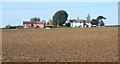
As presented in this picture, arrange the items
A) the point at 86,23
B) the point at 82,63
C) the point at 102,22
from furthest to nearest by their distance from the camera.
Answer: the point at 86,23, the point at 102,22, the point at 82,63

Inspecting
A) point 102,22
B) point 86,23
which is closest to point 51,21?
point 86,23

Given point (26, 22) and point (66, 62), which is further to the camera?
point (26, 22)

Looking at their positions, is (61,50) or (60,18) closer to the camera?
(61,50)

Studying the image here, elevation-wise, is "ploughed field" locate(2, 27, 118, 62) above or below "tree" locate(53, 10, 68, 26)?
below

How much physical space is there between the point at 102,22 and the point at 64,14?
88.3 feet

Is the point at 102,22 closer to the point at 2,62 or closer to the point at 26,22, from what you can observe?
the point at 26,22

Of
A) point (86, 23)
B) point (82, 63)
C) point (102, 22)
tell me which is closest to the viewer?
point (82, 63)

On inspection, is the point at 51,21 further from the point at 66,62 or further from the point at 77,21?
the point at 66,62

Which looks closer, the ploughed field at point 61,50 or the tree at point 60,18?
the ploughed field at point 61,50

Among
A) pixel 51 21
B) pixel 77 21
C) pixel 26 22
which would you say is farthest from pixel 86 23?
pixel 26 22

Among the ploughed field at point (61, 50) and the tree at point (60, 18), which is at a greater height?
the tree at point (60, 18)

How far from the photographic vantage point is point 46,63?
30.0 feet

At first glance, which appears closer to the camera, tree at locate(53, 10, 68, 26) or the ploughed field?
the ploughed field

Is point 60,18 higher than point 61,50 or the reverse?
higher
